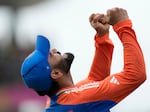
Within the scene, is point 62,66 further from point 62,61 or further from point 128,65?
point 128,65

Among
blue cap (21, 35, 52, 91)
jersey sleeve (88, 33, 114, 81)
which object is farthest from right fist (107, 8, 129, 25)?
blue cap (21, 35, 52, 91)

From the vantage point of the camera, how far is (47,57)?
268 inches

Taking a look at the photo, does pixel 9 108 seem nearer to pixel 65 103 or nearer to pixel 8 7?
pixel 8 7

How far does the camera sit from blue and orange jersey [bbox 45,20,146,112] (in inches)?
251

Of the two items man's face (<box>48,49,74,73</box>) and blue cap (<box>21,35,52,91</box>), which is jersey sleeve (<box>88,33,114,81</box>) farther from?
blue cap (<box>21,35,52,91</box>)

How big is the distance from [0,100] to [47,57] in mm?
8727

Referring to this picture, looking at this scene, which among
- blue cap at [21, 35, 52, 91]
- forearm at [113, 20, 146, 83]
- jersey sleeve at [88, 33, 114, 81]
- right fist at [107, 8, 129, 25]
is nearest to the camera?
forearm at [113, 20, 146, 83]

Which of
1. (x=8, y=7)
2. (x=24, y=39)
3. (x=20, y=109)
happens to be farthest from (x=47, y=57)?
(x=8, y=7)

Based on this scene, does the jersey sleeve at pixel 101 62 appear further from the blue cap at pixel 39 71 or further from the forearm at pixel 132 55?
the forearm at pixel 132 55

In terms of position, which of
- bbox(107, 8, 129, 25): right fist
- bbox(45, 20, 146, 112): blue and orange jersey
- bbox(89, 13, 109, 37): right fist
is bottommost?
bbox(45, 20, 146, 112): blue and orange jersey

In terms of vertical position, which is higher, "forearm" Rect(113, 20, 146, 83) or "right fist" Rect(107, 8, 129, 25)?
"right fist" Rect(107, 8, 129, 25)

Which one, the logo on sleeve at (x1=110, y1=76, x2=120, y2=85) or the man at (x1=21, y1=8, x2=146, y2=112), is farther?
the logo on sleeve at (x1=110, y1=76, x2=120, y2=85)

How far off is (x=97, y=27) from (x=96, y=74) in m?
0.52

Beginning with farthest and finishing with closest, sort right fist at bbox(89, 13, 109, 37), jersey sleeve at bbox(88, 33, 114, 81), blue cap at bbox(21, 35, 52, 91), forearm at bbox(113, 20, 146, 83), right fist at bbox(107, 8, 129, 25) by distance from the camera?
jersey sleeve at bbox(88, 33, 114, 81), blue cap at bbox(21, 35, 52, 91), right fist at bbox(89, 13, 109, 37), right fist at bbox(107, 8, 129, 25), forearm at bbox(113, 20, 146, 83)
